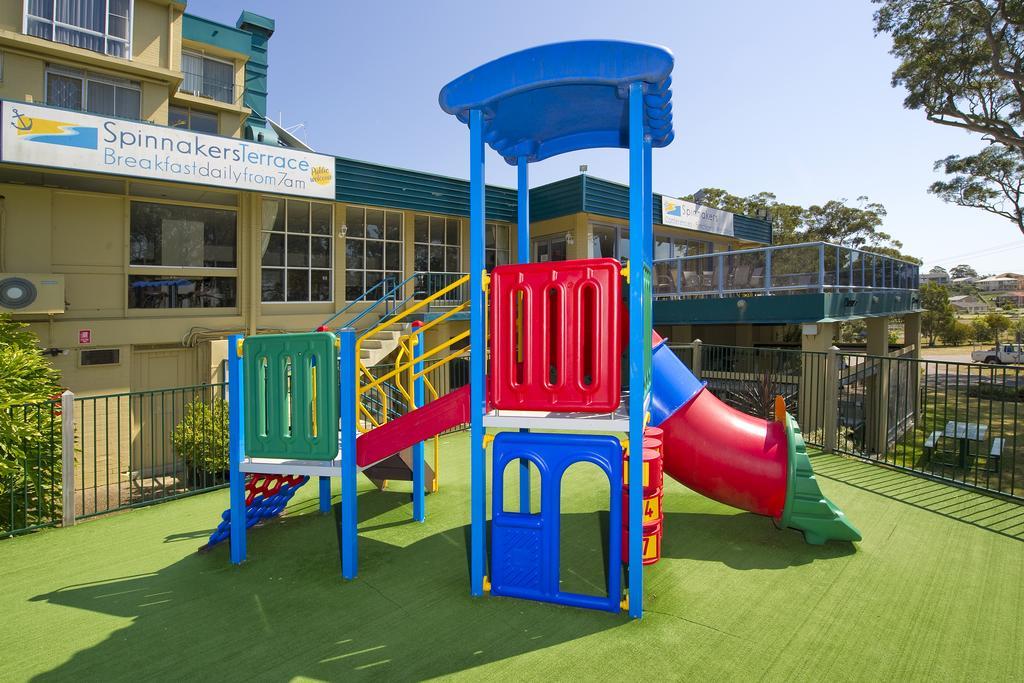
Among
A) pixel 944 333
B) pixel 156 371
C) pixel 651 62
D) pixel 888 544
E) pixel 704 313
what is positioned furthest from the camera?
pixel 944 333

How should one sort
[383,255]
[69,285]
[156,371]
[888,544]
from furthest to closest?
1. [383,255]
2. [156,371]
3. [69,285]
4. [888,544]

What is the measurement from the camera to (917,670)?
368 cm

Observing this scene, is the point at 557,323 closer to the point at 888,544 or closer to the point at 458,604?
the point at 458,604

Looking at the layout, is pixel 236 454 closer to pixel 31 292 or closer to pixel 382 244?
pixel 31 292

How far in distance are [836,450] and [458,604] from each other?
739 centimetres

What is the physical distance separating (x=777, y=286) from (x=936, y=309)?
44.5m

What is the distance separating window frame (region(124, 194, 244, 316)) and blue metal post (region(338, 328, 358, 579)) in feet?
33.8

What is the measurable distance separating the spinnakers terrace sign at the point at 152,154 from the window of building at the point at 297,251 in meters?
1.72

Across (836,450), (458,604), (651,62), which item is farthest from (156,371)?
(836,450)

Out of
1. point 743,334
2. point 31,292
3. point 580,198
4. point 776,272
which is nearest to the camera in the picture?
point 31,292

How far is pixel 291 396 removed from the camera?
18.2 feet

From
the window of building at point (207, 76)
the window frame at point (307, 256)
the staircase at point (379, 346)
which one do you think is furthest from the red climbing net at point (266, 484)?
the window of building at point (207, 76)

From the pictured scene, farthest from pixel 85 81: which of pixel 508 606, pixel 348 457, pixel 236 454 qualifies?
pixel 508 606

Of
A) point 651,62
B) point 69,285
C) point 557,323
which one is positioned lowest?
point 557,323
